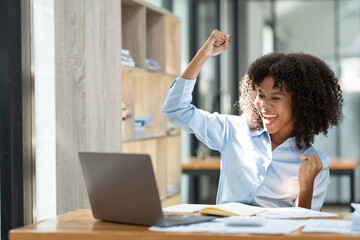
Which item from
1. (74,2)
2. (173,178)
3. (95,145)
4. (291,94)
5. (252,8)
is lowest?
(173,178)

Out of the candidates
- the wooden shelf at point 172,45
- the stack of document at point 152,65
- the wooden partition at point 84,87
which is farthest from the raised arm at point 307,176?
the wooden shelf at point 172,45

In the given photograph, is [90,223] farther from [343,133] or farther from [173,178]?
[343,133]

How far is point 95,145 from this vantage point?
11.0ft

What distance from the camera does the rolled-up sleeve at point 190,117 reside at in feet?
8.92

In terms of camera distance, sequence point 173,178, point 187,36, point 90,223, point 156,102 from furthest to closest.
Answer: point 187,36 < point 173,178 < point 156,102 < point 90,223

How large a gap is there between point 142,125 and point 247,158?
1419 mm

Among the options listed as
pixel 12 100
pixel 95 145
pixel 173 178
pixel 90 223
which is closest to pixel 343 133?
pixel 173 178

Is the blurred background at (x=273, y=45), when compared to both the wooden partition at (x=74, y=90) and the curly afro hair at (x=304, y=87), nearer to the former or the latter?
the wooden partition at (x=74, y=90)

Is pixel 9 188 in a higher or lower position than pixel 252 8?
lower

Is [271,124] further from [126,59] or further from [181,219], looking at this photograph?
[126,59]

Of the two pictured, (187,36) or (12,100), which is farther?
(187,36)

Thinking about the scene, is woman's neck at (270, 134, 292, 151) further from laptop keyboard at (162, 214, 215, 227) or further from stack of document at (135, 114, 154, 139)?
stack of document at (135, 114, 154, 139)

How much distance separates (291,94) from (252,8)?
537cm

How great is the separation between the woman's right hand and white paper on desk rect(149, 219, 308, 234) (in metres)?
0.95
